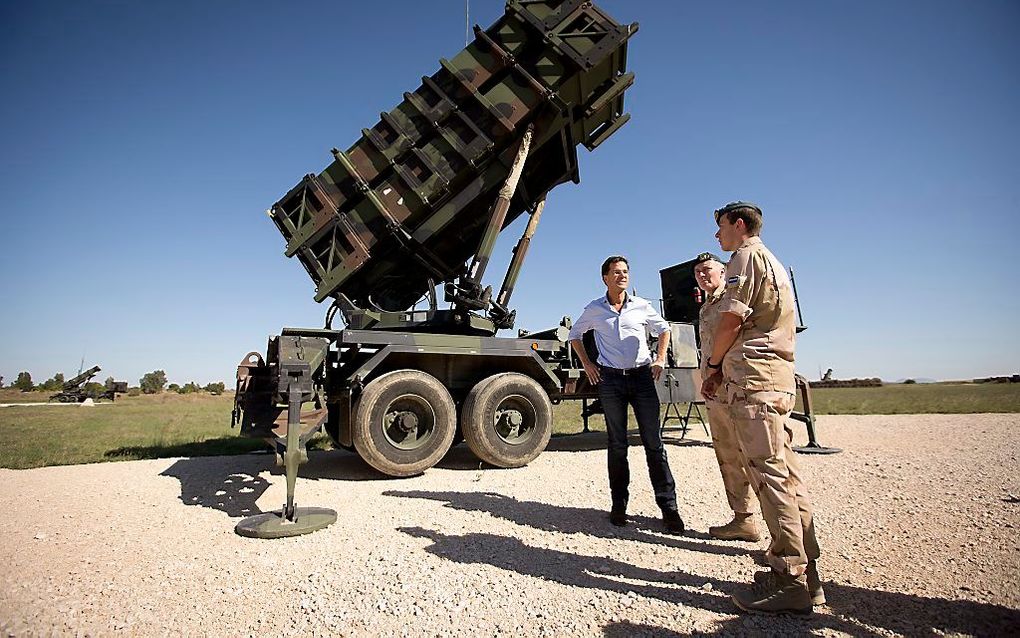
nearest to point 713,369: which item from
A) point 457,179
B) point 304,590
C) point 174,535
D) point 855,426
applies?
point 304,590

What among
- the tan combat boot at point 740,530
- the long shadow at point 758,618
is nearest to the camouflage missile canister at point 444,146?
the long shadow at point 758,618

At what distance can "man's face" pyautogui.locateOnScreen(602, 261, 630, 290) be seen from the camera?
3.54 metres

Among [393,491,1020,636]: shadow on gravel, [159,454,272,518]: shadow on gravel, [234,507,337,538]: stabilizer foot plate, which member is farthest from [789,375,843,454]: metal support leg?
[159,454,272,518]: shadow on gravel

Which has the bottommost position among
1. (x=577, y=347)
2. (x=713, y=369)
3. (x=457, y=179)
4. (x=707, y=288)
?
(x=713, y=369)

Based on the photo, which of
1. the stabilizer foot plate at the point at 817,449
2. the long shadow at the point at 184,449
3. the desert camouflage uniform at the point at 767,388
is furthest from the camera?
the long shadow at the point at 184,449

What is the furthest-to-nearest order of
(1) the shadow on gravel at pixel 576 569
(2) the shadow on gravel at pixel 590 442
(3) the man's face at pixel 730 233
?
(2) the shadow on gravel at pixel 590 442 → (3) the man's face at pixel 730 233 → (1) the shadow on gravel at pixel 576 569

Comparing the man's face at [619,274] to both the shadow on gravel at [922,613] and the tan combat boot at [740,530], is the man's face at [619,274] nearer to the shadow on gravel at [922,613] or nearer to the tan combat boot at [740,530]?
the tan combat boot at [740,530]

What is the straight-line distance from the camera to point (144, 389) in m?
38.5

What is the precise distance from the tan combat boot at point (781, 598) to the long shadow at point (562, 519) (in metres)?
0.73

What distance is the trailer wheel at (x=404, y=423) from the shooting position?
5.01 meters

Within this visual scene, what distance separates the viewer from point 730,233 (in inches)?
101

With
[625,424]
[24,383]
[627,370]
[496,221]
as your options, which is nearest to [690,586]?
[625,424]

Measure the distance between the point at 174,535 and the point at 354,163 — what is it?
4.39m

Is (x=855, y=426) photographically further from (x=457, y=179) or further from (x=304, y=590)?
(x=304, y=590)
